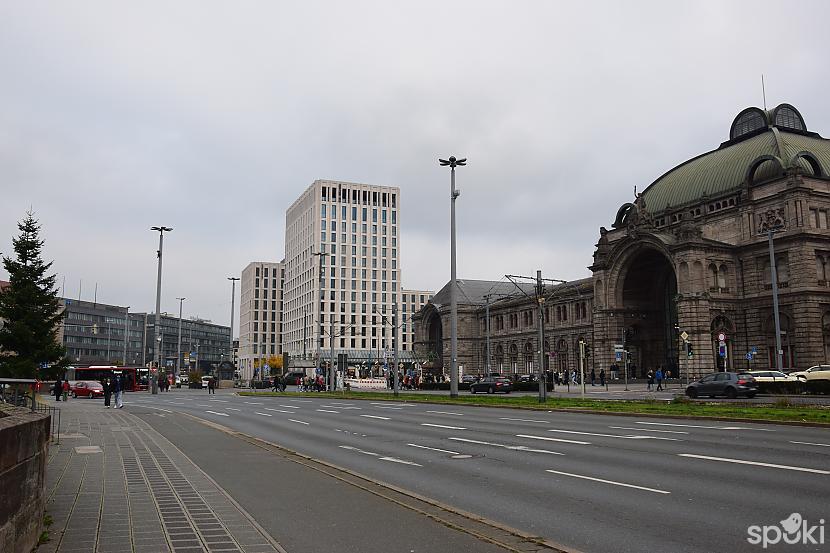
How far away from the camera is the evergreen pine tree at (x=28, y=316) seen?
41.0m

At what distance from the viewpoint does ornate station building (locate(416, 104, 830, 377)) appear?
206ft

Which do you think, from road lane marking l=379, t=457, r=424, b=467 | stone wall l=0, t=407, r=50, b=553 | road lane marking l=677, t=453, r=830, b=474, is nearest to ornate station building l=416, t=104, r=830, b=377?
road lane marking l=677, t=453, r=830, b=474

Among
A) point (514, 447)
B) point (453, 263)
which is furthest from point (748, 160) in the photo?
point (514, 447)

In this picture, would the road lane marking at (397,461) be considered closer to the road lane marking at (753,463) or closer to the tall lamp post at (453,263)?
the road lane marking at (753,463)

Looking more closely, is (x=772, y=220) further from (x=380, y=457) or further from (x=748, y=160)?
(x=380, y=457)

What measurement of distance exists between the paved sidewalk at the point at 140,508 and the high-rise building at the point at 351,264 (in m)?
133

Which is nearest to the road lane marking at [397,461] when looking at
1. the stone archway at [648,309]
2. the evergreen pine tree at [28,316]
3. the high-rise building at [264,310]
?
the evergreen pine tree at [28,316]

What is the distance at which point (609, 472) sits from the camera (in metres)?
11.7

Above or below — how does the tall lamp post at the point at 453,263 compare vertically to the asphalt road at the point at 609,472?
above

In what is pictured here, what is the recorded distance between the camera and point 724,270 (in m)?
68.2

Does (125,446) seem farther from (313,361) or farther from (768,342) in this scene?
(313,361)

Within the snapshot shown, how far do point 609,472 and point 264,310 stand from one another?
17682cm

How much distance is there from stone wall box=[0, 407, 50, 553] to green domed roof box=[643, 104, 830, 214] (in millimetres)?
70508

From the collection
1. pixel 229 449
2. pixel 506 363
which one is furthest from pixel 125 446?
pixel 506 363
